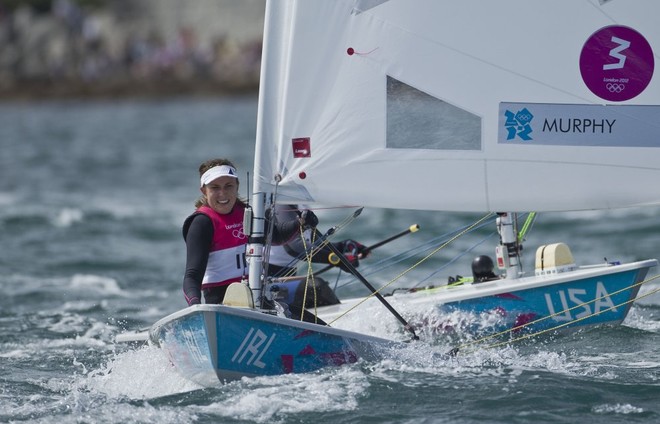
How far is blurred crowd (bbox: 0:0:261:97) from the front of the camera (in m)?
48.6

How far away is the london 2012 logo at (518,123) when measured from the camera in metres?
6.04

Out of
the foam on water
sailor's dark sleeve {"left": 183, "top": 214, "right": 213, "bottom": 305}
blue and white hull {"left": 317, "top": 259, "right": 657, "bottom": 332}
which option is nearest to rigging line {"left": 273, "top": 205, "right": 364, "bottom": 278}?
blue and white hull {"left": 317, "top": 259, "right": 657, "bottom": 332}

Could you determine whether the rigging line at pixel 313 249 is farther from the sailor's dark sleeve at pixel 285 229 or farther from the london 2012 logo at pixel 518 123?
the london 2012 logo at pixel 518 123

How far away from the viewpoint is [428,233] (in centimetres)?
1339

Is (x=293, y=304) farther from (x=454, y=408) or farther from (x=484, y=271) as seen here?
(x=454, y=408)

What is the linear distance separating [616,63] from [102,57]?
4870cm

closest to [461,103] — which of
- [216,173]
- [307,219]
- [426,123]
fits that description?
[426,123]

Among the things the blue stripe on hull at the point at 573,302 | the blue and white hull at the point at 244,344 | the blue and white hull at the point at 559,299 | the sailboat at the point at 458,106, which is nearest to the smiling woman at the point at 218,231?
the sailboat at the point at 458,106

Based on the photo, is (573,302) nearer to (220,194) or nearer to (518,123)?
(518,123)

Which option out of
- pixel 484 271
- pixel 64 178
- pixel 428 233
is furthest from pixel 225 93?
pixel 484 271

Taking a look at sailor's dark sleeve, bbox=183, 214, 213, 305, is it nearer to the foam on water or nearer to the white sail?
the white sail

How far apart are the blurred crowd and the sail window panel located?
4178cm

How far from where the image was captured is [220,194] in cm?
599

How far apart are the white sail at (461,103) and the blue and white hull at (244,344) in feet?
2.53
